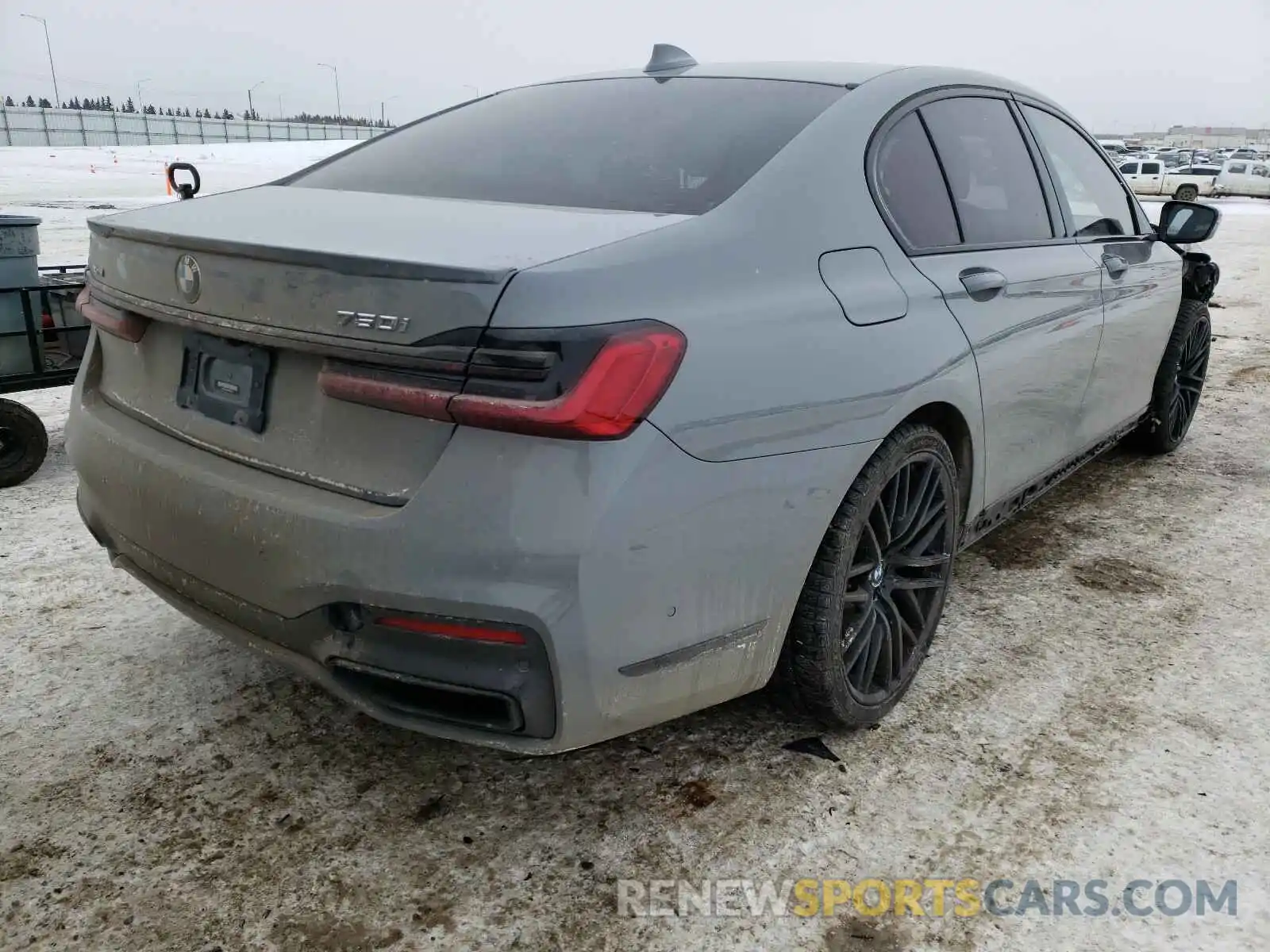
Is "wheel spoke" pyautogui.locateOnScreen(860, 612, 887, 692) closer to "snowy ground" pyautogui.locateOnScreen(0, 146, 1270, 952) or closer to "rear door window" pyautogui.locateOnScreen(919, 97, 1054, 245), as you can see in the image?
"snowy ground" pyautogui.locateOnScreen(0, 146, 1270, 952)

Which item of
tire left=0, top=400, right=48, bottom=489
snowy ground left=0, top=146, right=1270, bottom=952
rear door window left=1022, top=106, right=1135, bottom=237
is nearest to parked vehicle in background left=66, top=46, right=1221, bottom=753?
snowy ground left=0, top=146, right=1270, bottom=952

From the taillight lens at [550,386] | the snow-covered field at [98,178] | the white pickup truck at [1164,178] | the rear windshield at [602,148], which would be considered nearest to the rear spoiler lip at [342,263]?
the taillight lens at [550,386]

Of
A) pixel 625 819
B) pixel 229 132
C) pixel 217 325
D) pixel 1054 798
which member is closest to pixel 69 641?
pixel 217 325

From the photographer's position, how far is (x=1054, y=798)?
2197mm

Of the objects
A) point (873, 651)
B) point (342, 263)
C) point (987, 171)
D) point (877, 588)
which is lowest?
point (873, 651)

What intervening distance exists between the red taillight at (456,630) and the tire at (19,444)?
312 cm

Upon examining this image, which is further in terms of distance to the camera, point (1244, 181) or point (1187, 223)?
point (1244, 181)

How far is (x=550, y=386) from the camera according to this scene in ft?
5.16

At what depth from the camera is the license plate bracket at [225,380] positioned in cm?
185

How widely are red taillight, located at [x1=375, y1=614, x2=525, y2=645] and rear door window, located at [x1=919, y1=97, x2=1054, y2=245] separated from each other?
67.3 inches

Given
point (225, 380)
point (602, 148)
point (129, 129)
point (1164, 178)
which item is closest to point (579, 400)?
point (225, 380)

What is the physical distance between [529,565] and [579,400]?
0.92ft

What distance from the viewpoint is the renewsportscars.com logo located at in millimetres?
1869

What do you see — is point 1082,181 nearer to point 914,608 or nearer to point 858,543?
point 914,608
